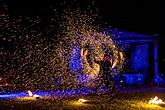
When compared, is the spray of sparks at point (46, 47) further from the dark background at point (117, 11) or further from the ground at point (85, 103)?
the ground at point (85, 103)

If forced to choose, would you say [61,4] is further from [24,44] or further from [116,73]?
[116,73]

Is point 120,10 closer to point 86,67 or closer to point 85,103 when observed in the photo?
point 86,67

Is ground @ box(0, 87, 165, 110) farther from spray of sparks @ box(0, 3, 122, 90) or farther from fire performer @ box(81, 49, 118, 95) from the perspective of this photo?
spray of sparks @ box(0, 3, 122, 90)

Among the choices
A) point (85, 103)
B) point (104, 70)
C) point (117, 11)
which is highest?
point (117, 11)

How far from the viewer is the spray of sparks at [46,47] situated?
70.0ft

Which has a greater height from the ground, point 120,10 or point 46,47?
point 120,10

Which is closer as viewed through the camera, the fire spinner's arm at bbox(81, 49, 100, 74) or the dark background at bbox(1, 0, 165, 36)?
the fire spinner's arm at bbox(81, 49, 100, 74)

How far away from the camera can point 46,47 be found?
76.4 feet

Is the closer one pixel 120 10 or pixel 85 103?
pixel 85 103

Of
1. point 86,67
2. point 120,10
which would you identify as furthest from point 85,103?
point 120,10

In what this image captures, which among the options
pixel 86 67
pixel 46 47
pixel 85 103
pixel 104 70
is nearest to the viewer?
pixel 85 103

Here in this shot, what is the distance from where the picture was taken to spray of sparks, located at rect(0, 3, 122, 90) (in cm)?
2133

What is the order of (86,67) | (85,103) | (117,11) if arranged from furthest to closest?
(117,11) → (86,67) → (85,103)

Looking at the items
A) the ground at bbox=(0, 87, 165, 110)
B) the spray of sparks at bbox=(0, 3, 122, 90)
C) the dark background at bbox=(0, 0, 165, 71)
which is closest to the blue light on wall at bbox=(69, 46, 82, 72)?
the spray of sparks at bbox=(0, 3, 122, 90)
